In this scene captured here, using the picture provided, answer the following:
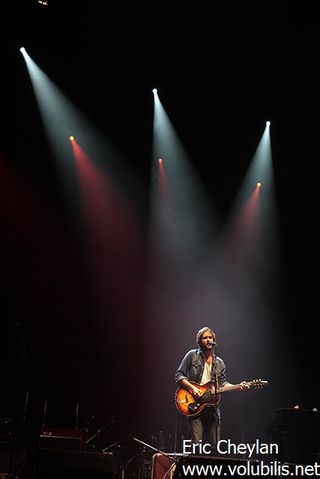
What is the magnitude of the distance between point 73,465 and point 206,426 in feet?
10.8

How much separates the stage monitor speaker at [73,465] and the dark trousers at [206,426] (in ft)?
10.1

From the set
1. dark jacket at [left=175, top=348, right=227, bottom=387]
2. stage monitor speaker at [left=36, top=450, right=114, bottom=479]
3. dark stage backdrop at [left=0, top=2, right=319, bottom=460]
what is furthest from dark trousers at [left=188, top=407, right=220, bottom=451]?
dark stage backdrop at [left=0, top=2, right=319, bottom=460]

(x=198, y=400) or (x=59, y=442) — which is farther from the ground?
(x=198, y=400)

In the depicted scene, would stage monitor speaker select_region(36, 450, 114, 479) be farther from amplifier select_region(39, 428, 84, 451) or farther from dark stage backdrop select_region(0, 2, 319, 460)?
dark stage backdrop select_region(0, 2, 319, 460)

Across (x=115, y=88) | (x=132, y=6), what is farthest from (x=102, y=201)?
(x=132, y=6)

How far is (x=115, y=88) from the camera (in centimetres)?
1042

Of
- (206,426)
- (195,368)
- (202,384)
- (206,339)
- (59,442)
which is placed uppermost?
(206,339)

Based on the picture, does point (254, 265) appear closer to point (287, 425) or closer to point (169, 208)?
point (169, 208)

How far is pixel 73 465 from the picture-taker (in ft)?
11.1

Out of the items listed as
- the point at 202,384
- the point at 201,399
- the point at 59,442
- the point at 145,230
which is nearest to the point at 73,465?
the point at 59,442

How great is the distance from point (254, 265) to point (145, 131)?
3374 mm

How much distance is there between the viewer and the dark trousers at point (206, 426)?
6.32 metres

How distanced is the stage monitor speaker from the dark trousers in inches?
121

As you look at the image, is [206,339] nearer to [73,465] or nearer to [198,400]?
[198,400]
